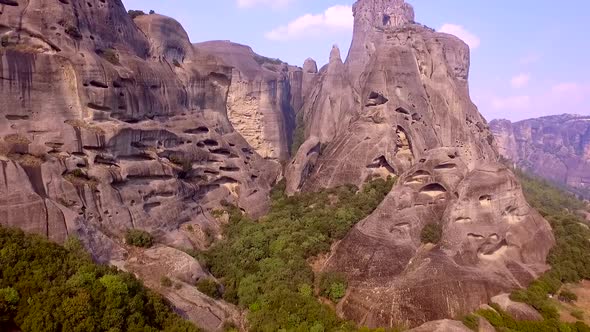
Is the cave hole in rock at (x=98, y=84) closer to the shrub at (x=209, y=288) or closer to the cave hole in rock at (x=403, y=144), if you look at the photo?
the shrub at (x=209, y=288)

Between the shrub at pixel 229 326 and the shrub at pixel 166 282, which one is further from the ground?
the shrub at pixel 166 282

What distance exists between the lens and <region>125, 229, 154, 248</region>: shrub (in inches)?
1103

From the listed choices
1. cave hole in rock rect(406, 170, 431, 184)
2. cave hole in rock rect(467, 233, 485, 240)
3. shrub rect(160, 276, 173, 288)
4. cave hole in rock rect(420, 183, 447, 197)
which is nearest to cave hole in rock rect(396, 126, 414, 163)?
cave hole in rock rect(406, 170, 431, 184)

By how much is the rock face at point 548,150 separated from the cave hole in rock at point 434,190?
87132mm

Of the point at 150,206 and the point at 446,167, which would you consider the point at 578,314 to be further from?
the point at 150,206

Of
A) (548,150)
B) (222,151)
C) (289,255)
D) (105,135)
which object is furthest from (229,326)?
(548,150)

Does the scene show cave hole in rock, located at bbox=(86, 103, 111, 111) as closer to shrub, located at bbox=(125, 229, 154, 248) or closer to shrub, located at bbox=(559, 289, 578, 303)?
shrub, located at bbox=(125, 229, 154, 248)

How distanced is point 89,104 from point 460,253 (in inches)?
1045

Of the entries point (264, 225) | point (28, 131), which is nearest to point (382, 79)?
point (264, 225)

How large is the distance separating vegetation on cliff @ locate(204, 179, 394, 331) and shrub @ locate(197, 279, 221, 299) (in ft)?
2.55

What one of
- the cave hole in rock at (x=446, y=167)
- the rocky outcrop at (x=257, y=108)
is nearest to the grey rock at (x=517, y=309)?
the cave hole in rock at (x=446, y=167)

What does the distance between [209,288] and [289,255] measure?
6.22 m

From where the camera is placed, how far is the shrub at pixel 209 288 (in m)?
26.2

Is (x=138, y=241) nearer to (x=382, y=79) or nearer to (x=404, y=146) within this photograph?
(x=404, y=146)
